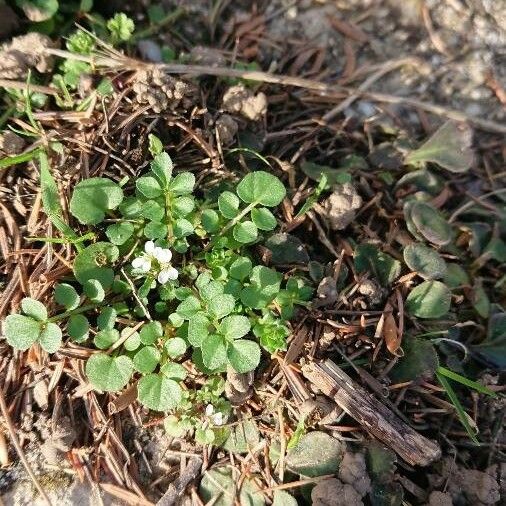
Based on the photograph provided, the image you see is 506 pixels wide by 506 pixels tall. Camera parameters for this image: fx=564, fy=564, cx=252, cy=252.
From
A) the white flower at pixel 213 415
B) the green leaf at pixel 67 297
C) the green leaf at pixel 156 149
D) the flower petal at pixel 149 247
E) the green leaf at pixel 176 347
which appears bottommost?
the white flower at pixel 213 415

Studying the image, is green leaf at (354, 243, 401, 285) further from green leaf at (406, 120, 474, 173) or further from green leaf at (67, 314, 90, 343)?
green leaf at (67, 314, 90, 343)

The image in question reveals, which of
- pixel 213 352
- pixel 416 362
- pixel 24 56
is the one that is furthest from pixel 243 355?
pixel 24 56

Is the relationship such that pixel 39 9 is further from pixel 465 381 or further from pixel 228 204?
pixel 465 381

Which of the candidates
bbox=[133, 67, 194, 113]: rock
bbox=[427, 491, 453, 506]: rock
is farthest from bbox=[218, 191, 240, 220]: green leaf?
bbox=[427, 491, 453, 506]: rock

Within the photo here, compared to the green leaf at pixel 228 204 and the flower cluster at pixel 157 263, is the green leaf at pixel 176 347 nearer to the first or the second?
the flower cluster at pixel 157 263

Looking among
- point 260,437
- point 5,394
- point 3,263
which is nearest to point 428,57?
point 260,437

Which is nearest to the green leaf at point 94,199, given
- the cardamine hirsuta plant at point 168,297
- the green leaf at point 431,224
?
the cardamine hirsuta plant at point 168,297
